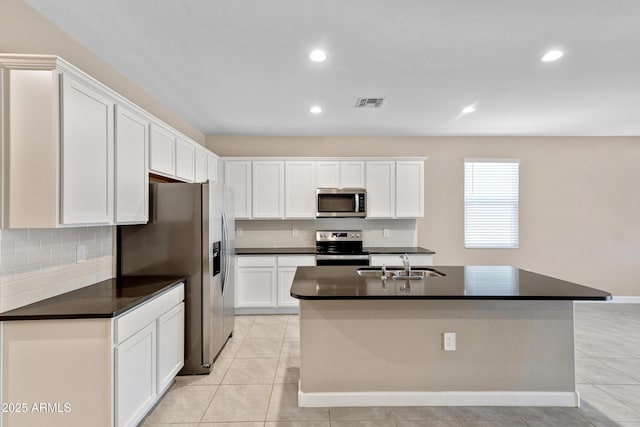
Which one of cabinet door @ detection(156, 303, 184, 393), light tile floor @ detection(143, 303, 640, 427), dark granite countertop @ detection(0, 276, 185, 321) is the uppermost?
dark granite countertop @ detection(0, 276, 185, 321)

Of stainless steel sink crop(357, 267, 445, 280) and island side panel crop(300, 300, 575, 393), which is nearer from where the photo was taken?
island side panel crop(300, 300, 575, 393)

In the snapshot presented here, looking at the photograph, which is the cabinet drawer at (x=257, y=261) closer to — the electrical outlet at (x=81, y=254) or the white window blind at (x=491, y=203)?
the electrical outlet at (x=81, y=254)

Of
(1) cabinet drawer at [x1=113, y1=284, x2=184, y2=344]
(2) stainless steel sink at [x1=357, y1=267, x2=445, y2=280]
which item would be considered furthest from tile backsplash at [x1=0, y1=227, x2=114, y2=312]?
(2) stainless steel sink at [x1=357, y1=267, x2=445, y2=280]

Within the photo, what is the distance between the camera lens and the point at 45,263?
2.14m

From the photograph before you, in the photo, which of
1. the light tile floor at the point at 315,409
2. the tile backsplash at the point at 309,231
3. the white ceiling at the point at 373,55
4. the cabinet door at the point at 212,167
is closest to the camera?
the white ceiling at the point at 373,55

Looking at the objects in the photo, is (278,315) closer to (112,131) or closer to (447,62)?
(112,131)

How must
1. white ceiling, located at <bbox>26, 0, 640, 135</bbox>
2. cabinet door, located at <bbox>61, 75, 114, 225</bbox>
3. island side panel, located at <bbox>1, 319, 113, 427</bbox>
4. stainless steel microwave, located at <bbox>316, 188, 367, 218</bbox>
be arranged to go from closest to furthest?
island side panel, located at <bbox>1, 319, 113, 427</bbox>
cabinet door, located at <bbox>61, 75, 114, 225</bbox>
white ceiling, located at <bbox>26, 0, 640, 135</bbox>
stainless steel microwave, located at <bbox>316, 188, 367, 218</bbox>

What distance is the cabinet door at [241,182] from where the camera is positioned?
16.1 ft

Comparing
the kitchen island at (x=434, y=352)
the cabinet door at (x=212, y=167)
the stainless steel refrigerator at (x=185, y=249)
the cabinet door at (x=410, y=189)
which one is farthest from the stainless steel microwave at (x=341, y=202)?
the kitchen island at (x=434, y=352)

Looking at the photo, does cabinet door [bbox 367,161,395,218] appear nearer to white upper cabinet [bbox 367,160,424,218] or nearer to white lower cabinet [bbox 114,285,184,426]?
white upper cabinet [bbox 367,160,424,218]

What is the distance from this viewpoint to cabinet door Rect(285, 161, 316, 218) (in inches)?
195

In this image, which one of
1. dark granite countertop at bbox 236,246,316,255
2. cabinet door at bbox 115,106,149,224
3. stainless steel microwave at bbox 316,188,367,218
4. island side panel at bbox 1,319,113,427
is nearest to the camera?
island side panel at bbox 1,319,113,427

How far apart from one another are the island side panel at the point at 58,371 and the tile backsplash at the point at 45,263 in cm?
28

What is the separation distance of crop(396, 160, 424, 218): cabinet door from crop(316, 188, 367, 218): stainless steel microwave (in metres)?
0.54
